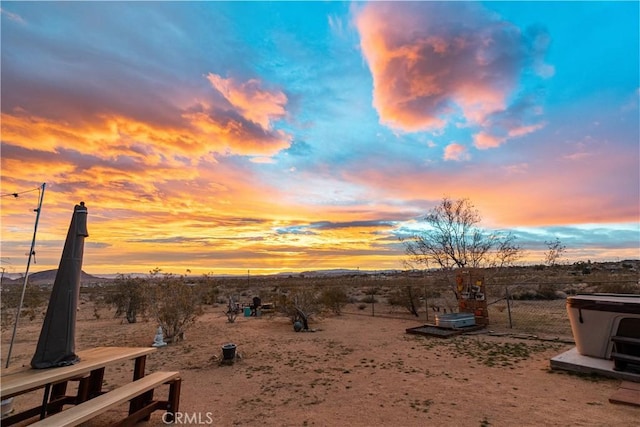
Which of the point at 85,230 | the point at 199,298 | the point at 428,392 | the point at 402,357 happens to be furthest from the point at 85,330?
the point at 428,392

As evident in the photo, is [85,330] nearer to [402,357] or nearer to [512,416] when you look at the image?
[402,357]

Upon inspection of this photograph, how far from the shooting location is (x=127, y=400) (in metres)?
4.35

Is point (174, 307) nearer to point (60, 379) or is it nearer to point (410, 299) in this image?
point (60, 379)

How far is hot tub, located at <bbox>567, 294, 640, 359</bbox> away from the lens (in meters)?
7.20

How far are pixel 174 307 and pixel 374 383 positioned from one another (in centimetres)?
823

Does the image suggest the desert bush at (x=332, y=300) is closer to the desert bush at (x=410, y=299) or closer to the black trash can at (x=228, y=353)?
the desert bush at (x=410, y=299)

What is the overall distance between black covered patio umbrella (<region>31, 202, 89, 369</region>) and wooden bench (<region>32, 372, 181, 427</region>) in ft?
2.43

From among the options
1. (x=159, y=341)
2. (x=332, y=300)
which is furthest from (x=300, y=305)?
Answer: (x=159, y=341)

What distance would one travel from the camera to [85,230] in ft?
16.1

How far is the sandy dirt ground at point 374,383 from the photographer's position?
5230 millimetres

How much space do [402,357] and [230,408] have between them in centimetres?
488

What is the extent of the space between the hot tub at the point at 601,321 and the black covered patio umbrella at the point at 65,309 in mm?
10170

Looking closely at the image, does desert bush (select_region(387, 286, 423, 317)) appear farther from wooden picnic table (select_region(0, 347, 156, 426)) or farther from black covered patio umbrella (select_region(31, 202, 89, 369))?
black covered patio umbrella (select_region(31, 202, 89, 369))

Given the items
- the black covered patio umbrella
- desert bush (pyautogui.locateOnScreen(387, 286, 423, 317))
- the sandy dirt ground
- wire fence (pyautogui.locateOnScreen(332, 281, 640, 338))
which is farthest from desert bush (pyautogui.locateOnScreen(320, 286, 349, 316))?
the black covered patio umbrella
